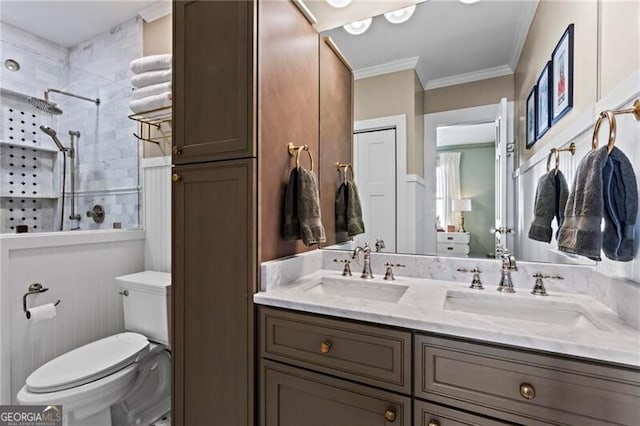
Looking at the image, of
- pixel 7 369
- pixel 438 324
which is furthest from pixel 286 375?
pixel 7 369

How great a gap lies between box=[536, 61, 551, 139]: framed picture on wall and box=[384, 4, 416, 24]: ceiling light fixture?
0.65 metres

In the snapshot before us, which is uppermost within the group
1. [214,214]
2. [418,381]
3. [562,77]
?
[562,77]

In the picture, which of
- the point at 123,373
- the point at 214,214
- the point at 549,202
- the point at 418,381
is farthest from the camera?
the point at 123,373

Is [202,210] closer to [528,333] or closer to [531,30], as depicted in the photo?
[528,333]

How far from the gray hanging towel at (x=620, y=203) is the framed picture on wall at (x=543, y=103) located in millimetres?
471

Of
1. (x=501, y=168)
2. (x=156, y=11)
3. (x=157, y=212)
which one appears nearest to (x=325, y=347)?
(x=501, y=168)

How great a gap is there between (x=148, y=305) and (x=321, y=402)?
1322 millimetres

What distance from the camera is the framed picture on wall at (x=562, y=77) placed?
43.1 inches

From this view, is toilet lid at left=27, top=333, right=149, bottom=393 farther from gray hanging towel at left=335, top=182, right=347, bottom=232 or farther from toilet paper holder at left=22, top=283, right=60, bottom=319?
gray hanging towel at left=335, top=182, right=347, bottom=232

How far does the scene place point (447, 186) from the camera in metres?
1.42

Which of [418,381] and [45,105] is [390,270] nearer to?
[418,381]

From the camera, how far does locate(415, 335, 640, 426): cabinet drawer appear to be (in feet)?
2.27

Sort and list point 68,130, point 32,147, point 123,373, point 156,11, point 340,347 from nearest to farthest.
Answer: point 340,347 < point 123,373 < point 156,11 < point 32,147 < point 68,130

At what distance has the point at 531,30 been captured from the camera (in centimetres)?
128
